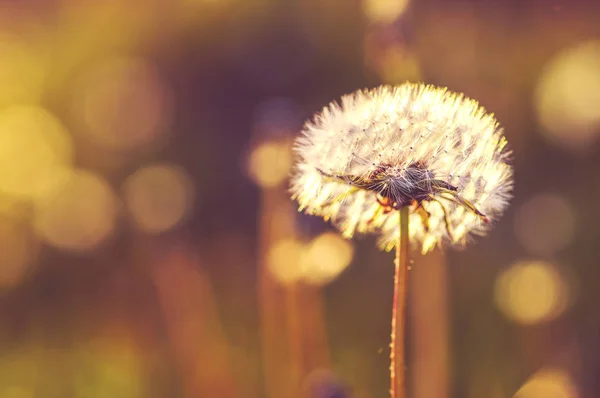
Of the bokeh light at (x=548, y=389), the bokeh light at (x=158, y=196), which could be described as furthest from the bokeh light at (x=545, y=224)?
the bokeh light at (x=158, y=196)

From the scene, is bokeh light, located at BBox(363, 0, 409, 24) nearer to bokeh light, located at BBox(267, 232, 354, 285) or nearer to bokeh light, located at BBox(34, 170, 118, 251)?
bokeh light, located at BBox(267, 232, 354, 285)

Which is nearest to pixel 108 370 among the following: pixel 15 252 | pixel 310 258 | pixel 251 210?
pixel 15 252

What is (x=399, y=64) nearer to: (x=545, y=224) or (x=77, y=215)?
(x=545, y=224)

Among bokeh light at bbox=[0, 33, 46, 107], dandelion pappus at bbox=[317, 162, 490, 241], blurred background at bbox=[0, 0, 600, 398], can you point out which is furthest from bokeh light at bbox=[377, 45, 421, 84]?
bokeh light at bbox=[0, 33, 46, 107]

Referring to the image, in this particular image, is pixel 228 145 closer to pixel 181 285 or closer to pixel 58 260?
pixel 58 260

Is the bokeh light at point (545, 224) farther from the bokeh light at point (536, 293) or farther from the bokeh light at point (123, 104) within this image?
the bokeh light at point (123, 104)

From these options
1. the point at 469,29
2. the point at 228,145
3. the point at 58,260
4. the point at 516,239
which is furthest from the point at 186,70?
the point at 516,239
